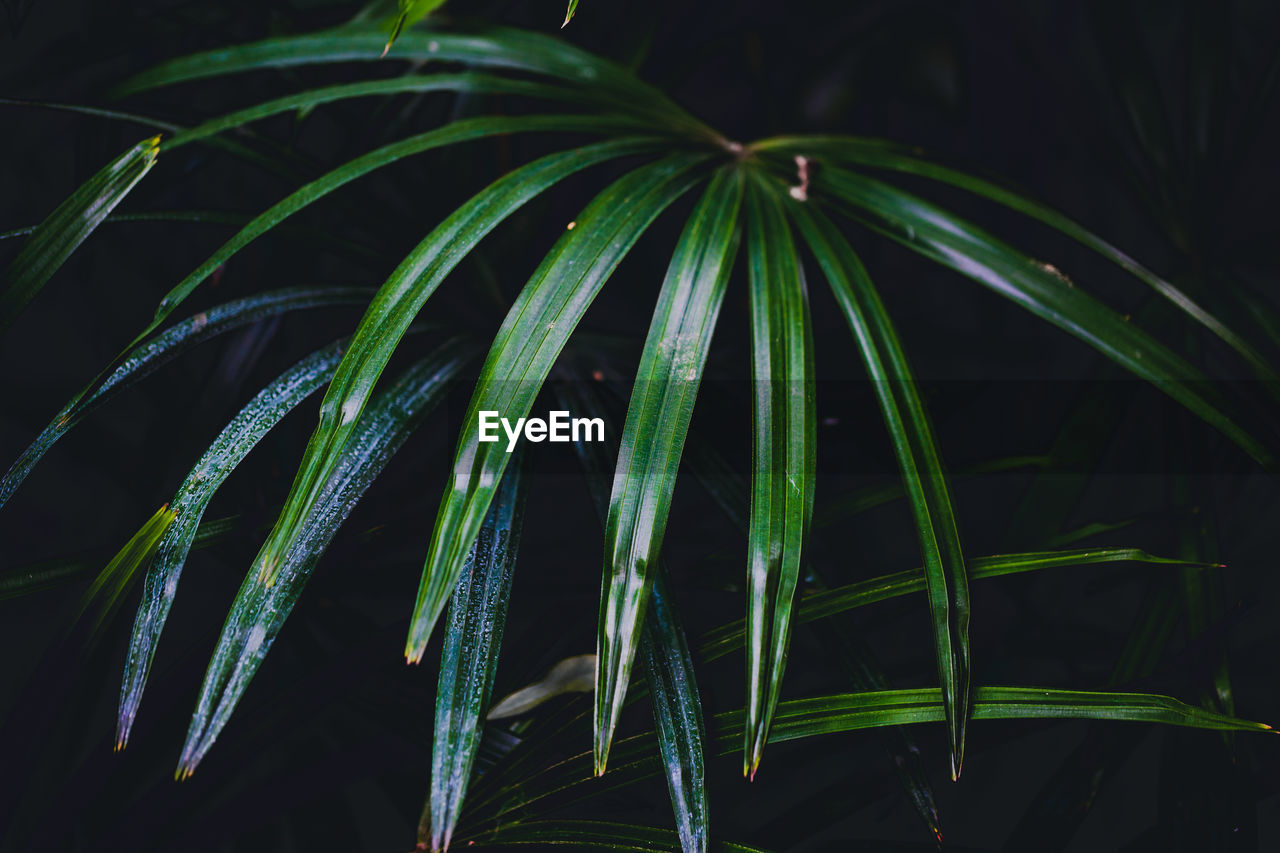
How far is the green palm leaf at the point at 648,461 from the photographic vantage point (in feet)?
1.06

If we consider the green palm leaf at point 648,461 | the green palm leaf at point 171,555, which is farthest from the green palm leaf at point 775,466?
the green palm leaf at point 171,555

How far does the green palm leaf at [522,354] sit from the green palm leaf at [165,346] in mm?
237

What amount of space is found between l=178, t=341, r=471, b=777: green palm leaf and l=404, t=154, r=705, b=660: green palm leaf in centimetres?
9

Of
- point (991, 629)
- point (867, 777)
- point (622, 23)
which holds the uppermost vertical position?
point (622, 23)

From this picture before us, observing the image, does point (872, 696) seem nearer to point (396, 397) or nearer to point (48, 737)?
point (396, 397)

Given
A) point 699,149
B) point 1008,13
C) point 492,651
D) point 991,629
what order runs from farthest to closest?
1. point 1008,13
2. point 991,629
3. point 699,149
4. point 492,651

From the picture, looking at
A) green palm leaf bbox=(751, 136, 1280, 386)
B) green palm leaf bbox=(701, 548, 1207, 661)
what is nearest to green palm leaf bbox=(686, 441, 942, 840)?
green palm leaf bbox=(701, 548, 1207, 661)

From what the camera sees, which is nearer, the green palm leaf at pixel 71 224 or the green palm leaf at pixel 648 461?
the green palm leaf at pixel 648 461

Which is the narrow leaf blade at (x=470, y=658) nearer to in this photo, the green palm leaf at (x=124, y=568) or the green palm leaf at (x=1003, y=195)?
the green palm leaf at (x=124, y=568)

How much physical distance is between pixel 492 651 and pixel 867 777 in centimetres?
35

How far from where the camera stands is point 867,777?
1.84 ft

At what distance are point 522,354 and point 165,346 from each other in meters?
0.26

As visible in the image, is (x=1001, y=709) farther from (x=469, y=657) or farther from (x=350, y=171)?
(x=350, y=171)

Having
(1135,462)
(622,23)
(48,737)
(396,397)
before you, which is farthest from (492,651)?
(622,23)
